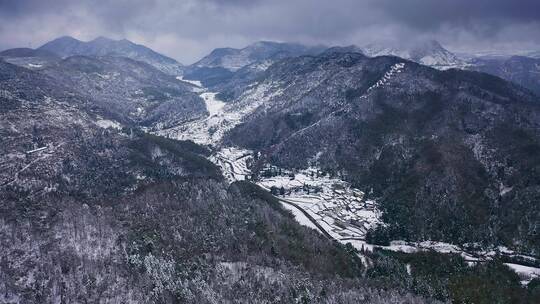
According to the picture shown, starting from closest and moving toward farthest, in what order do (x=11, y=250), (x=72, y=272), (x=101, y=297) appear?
(x=101, y=297), (x=72, y=272), (x=11, y=250)

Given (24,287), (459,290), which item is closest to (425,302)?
(459,290)

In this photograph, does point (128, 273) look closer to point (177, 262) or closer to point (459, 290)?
point (177, 262)

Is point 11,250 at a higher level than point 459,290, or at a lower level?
higher

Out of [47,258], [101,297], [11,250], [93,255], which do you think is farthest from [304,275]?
[11,250]

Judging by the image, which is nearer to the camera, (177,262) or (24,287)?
(24,287)

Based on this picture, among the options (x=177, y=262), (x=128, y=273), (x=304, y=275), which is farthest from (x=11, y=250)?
(x=304, y=275)

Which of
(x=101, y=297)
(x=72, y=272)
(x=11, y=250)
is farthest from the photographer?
(x=11, y=250)

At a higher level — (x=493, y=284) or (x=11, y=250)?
(x=11, y=250)

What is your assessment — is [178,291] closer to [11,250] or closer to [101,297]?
[101,297]
